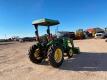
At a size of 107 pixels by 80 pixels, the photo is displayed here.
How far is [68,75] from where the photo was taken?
707 cm

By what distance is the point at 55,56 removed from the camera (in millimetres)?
8609

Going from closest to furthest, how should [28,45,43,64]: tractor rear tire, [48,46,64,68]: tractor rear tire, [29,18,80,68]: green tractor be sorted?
[48,46,64,68]: tractor rear tire < [29,18,80,68]: green tractor < [28,45,43,64]: tractor rear tire

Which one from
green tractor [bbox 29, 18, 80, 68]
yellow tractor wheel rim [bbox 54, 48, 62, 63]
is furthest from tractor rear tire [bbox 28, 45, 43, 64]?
yellow tractor wheel rim [bbox 54, 48, 62, 63]

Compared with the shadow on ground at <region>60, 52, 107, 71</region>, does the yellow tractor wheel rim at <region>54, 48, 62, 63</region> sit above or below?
above

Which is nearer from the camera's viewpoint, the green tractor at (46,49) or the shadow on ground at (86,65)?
the shadow on ground at (86,65)

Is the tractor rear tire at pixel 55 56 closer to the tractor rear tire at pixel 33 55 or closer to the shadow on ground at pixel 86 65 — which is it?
the shadow on ground at pixel 86 65

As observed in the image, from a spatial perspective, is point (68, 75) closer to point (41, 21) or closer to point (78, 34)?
point (41, 21)

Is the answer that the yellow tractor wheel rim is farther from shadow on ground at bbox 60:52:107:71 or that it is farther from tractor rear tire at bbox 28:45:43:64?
tractor rear tire at bbox 28:45:43:64

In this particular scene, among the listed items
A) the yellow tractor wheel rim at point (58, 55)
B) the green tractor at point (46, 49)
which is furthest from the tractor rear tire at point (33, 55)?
the yellow tractor wheel rim at point (58, 55)

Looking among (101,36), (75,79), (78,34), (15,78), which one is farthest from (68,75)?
(78,34)

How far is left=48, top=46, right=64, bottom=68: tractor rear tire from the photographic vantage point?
8.29 metres

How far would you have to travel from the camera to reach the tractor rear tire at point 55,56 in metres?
8.29

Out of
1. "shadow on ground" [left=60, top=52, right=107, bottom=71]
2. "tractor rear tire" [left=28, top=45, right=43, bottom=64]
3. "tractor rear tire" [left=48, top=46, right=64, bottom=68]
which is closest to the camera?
"shadow on ground" [left=60, top=52, right=107, bottom=71]

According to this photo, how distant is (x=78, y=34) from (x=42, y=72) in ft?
107
